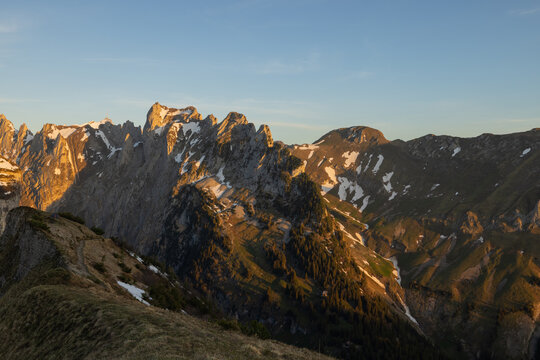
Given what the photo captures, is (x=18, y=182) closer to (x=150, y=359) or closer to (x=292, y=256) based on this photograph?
(x=292, y=256)

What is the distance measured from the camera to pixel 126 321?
85.5ft

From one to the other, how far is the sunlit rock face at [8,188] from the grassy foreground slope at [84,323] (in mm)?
99399

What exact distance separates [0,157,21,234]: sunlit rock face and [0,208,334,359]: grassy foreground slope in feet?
326

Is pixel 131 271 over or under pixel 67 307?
under

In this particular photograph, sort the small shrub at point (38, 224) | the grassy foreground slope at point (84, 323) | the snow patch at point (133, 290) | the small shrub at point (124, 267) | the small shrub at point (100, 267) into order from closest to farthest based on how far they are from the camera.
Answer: the grassy foreground slope at point (84, 323), the snow patch at point (133, 290), the small shrub at point (100, 267), the small shrub at point (38, 224), the small shrub at point (124, 267)

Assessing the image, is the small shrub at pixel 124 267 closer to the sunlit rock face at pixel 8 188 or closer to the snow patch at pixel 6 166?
the sunlit rock face at pixel 8 188

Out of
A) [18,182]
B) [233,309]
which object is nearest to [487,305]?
[233,309]

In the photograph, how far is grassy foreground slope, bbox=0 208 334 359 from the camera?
903 inches

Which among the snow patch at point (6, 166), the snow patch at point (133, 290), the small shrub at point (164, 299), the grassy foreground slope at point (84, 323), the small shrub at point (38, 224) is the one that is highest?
the snow patch at point (6, 166)

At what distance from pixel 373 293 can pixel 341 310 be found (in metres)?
25.6

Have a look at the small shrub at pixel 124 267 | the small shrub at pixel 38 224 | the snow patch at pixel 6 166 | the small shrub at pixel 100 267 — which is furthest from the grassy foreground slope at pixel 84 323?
the snow patch at pixel 6 166

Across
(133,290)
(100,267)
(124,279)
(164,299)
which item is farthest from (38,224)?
(164,299)

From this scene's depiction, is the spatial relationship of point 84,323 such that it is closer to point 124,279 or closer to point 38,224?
point 124,279

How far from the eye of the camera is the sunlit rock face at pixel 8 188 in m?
135
